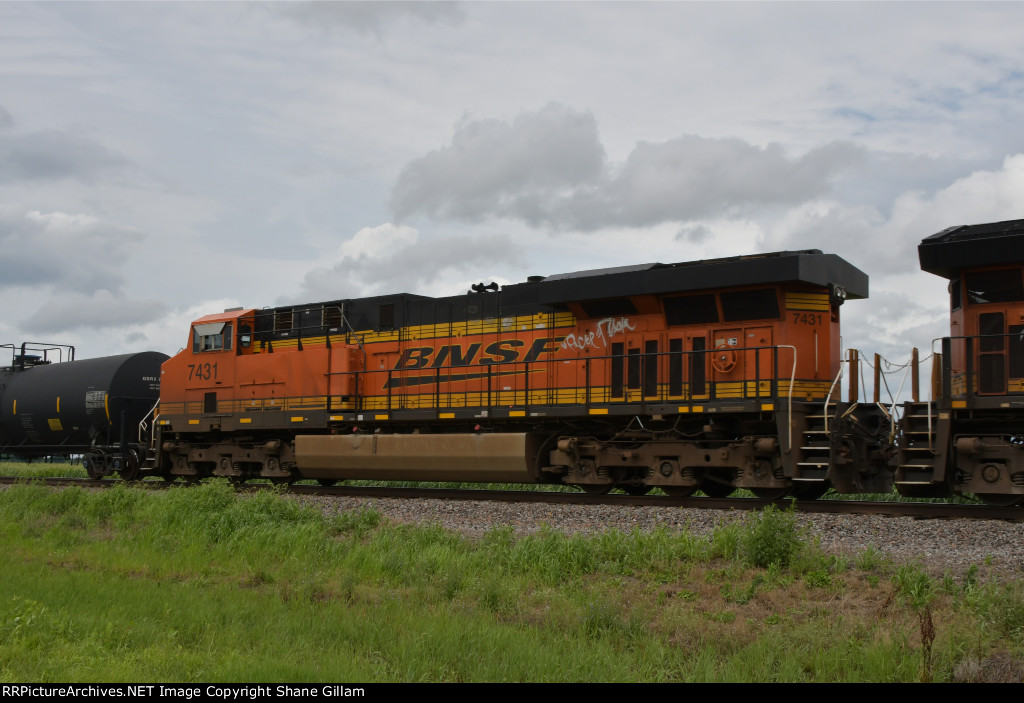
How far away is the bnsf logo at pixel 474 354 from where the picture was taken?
1484 cm

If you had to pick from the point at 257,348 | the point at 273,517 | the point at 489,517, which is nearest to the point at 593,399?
the point at 489,517

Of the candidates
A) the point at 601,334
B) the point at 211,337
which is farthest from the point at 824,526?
the point at 211,337

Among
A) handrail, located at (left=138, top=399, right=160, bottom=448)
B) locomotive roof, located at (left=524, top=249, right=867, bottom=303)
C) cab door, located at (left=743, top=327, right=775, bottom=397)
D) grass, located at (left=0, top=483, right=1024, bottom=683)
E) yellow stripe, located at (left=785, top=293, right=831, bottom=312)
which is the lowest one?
grass, located at (left=0, top=483, right=1024, bottom=683)

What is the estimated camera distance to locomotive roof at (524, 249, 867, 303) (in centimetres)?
1238

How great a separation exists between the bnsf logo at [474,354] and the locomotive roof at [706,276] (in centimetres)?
93

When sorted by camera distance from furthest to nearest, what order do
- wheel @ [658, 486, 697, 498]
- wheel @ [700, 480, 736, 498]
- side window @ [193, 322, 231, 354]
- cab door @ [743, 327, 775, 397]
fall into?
side window @ [193, 322, 231, 354] < wheel @ [700, 480, 736, 498] < wheel @ [658, 486, 697, 498] < cab door @ [743, 327, 775, 397]

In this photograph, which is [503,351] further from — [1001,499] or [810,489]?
[1001,499]

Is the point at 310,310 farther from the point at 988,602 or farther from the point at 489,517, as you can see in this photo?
the point at 988,602

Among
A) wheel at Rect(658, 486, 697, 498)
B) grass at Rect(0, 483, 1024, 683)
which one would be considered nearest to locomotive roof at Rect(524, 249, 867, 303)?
wheel at Rect(658, 486, 697, 498)

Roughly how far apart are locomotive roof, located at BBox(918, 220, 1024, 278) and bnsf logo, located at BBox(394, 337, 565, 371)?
5792mm

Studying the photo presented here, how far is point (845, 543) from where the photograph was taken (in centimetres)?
860

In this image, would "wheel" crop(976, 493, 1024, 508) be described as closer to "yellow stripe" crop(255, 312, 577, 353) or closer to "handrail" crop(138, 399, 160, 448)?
"yellow stripe" crop(255, 312, 577, 353)

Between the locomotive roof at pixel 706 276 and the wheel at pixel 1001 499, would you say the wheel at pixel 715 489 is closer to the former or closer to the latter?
the locomotive roof at pixel 706 276
